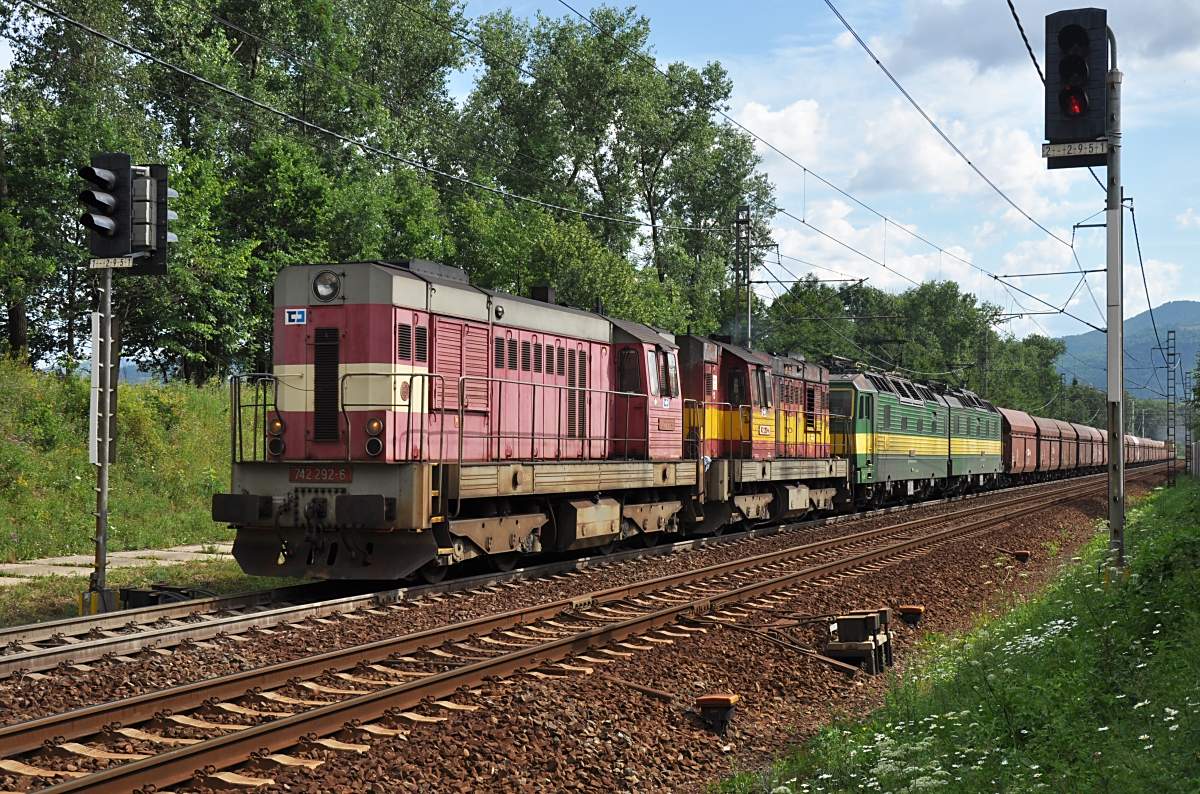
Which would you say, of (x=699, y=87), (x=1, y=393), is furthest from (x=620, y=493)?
(x=699, y=87)

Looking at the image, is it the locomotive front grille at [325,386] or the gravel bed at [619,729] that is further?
the locomotive front grille at [325,386]

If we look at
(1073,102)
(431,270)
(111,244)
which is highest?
(1073,102)

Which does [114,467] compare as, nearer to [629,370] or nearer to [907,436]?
[629,370]

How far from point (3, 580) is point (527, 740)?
30.4ft

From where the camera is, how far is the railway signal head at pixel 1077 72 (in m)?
11.5

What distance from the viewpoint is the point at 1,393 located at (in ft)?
68.9

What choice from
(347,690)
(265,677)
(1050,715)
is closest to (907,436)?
(1050,715)

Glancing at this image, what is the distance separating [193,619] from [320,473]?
2.32m

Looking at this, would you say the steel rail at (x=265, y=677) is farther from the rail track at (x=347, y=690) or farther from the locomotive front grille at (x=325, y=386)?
the locomotive front grille at (x=325, y=386)

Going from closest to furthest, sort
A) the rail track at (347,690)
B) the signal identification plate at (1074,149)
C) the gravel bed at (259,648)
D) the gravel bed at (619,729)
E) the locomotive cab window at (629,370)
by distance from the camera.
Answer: the rail track at (347,690) → the gravel bed at (619,729) → the gravel bed at (259,648) → the signal identification plate at (1074,149) → the locomotive cab window at (629,370)

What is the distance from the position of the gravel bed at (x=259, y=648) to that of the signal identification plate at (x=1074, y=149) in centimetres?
741

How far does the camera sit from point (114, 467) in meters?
20.5

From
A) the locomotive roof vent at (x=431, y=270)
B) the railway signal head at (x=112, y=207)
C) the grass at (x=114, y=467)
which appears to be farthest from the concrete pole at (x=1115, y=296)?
the grass at (x=114, y=467)

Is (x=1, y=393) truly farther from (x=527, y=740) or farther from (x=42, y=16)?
(x=527, y=740)
